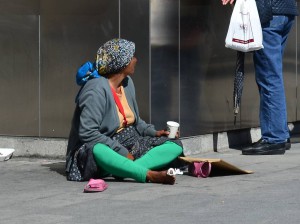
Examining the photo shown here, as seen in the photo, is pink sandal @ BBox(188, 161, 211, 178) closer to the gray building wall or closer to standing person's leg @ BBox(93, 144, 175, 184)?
standing person's leg @ BBox(93, 144, 175, 184)

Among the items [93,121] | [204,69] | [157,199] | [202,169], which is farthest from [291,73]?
[157,199]

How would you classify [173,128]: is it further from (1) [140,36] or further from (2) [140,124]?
(1) [140,36]

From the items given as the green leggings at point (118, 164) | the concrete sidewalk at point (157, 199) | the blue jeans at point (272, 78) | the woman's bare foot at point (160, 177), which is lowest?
the concrete sidewalk at point (157, 199)

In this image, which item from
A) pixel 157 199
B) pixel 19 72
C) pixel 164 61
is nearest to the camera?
pixel 157 199

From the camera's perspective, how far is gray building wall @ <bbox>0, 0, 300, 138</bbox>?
374 inches

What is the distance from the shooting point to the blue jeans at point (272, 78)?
33.2 ft

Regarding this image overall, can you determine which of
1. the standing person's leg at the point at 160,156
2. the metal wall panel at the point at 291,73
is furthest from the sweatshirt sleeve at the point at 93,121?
the metal wall panel at the point at 291,73

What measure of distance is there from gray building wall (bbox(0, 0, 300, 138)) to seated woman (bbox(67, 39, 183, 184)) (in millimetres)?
784

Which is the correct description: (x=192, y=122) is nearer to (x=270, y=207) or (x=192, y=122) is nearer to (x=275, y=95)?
(x=275, y=95)

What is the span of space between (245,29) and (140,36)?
105 cm

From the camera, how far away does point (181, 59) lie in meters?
9.90

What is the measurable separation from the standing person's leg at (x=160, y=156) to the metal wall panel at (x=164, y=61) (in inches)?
40.1

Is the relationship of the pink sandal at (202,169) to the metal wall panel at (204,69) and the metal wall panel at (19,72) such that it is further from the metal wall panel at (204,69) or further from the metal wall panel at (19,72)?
the metal wall panel at (19,72)

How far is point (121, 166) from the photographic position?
26.6 ft
